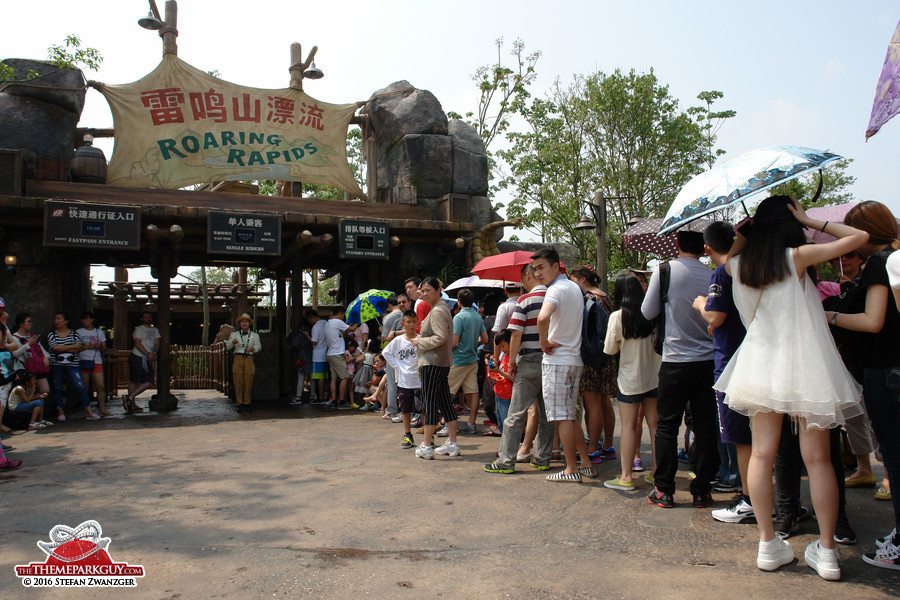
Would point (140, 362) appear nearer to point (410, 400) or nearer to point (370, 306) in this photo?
point (370, 306)

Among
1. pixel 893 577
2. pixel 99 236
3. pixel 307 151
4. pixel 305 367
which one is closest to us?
pixel 893 577

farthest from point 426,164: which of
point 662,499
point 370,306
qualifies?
point 662,499

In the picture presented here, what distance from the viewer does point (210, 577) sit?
3.18 m

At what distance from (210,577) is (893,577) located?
3.21 metres

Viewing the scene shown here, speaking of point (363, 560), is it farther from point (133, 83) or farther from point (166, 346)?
point (133, 83)

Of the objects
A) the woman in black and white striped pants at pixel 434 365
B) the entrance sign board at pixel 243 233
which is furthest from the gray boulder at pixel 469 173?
the woman in black and white striped pants at pixel 434 365

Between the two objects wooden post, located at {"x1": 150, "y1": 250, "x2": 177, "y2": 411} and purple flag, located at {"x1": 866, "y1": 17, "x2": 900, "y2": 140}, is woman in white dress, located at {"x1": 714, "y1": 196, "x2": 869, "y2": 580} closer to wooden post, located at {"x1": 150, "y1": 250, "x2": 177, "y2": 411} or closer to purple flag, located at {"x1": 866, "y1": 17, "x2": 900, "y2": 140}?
purple flag, located at {"x1": 866, "y1": 17, "x2": 900, "y2": 140}

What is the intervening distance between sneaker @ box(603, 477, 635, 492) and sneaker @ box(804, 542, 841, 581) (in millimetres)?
1601

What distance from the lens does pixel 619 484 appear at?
186 inches

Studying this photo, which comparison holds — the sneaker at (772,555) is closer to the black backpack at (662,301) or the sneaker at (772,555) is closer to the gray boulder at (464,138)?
the black backpack at (662,301)

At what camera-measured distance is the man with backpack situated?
13.7 feet

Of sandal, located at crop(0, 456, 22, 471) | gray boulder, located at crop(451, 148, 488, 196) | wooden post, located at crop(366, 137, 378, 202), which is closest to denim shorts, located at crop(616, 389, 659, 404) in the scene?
sandal, located at crop(0, 456, 22, 471)

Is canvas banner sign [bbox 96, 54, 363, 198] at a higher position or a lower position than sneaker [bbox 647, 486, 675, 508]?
higher

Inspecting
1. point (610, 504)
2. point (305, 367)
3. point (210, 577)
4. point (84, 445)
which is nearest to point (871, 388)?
point (610, 504)
